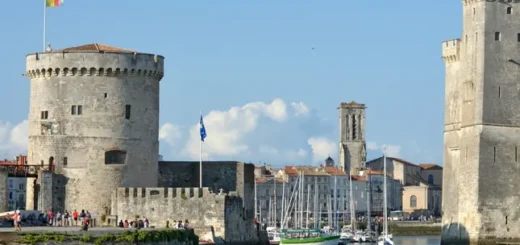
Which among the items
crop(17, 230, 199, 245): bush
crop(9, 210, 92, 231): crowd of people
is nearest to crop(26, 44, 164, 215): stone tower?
crop(9, 210, 92, 231): crowd of people

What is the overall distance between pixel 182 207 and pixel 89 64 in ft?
21.5

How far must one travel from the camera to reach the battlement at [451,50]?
254ft

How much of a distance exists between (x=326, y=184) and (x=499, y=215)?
281 ft

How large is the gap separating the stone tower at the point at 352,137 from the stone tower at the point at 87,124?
114499mm

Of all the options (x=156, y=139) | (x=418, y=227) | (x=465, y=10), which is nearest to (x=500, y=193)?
(x=465, y=10)

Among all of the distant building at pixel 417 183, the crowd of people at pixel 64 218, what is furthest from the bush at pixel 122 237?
the distant building at pixel 417 183

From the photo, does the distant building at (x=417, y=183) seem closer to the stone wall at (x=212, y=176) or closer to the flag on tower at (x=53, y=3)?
the stone wall at (x=212, y=176)

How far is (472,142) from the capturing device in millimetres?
74000

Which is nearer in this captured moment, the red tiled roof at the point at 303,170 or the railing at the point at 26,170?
the railing at the point at 26,170

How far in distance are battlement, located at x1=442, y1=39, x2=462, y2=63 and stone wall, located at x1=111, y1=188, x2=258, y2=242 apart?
87.8 ft

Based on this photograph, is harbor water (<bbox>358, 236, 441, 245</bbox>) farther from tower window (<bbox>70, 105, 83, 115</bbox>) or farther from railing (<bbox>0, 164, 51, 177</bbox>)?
tower window (<bbox>70, 105, 83, 115</bbox>)

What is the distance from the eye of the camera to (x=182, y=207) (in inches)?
2082

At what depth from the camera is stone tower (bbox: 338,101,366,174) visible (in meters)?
170

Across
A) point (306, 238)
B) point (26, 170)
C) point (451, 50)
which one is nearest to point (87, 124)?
point (26, 170)
